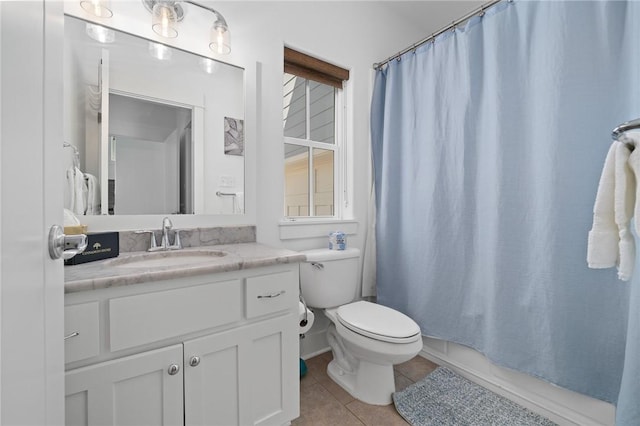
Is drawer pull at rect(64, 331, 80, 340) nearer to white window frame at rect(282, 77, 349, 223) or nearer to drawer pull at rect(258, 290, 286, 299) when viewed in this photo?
drawer pull at rect(258, 290, 286, 299)

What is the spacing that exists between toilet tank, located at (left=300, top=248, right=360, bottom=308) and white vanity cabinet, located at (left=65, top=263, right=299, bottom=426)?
448 millimetres

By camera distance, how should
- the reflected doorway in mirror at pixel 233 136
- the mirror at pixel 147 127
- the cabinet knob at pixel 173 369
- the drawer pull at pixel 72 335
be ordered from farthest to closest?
1. the reflected doorway in mirror at pixel 233 136
2. the mirror at pixel 147 127
3. the cabinet knob at pixel 173 369
4. the drawer pull at pixel 72 335

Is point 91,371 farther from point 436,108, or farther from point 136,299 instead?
point 436,108

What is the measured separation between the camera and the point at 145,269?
0.90 meters

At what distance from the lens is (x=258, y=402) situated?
1106 millimetres

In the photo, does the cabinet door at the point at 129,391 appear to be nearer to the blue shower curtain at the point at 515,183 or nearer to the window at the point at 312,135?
the window at the point at 312,135

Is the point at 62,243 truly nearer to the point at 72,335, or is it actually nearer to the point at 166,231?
the point at 72,335

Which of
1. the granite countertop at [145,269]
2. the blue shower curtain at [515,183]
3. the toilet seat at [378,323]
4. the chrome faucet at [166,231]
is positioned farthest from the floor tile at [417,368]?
the chrome faucet at [166,231]

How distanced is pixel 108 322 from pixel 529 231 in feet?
5.53

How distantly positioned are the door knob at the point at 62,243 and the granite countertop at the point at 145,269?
0.75ft

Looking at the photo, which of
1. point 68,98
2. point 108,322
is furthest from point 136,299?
point 68,98

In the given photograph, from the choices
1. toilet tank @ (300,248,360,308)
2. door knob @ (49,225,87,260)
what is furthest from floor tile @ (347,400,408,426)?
door knob @ (49,225,87,260)

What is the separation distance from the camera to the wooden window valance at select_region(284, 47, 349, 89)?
5.87 feet

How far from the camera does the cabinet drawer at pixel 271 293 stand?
1069 millimetres
